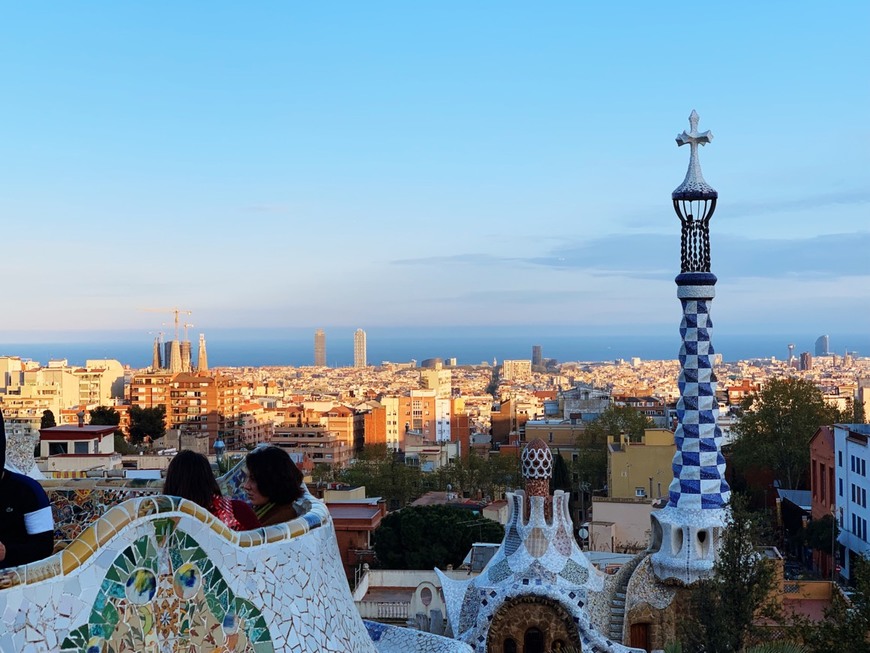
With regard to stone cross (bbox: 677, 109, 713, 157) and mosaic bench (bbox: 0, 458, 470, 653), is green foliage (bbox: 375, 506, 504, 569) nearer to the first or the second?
stone cross (bbox: 677, 109, 713, 157)

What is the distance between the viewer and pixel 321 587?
15.3 feet

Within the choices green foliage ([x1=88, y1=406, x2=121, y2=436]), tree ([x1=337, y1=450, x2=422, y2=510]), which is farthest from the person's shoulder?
green foliage ([x1=88, y1=406, x2=121, y2=436])

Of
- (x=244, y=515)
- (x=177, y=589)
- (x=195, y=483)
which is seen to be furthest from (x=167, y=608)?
(x=244, y=515)

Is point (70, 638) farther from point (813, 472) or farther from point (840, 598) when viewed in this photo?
point (813, 472)

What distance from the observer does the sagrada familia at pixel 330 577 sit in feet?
12.0

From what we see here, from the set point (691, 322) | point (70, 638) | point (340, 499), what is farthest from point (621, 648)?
point (340, 499)

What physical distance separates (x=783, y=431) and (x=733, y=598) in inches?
893

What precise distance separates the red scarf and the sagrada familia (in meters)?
0.22

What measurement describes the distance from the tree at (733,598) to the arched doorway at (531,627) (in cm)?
135

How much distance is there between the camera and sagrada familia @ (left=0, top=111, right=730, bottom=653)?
3.67 metres

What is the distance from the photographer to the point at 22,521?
12.2ft

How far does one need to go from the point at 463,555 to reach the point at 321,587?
15.9 meters

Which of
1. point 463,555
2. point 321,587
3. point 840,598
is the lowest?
point 463,555

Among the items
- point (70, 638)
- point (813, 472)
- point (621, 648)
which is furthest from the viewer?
point (813, 472)
